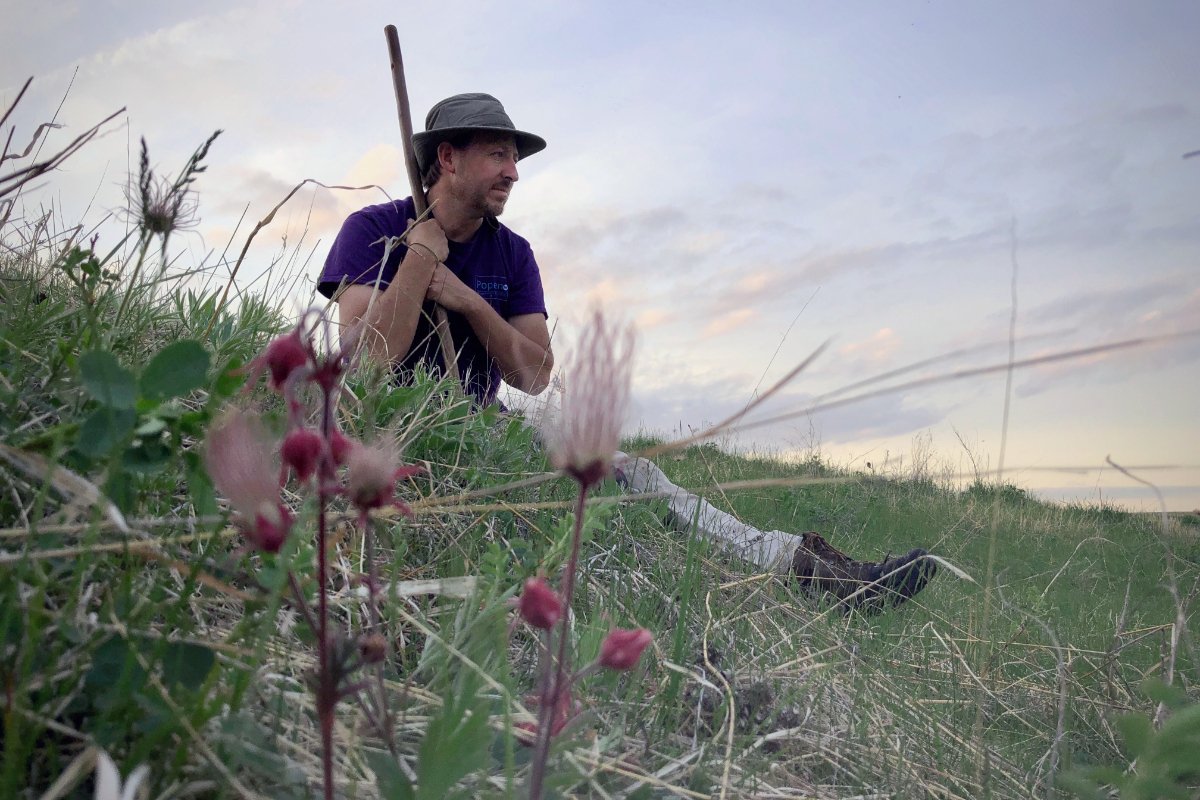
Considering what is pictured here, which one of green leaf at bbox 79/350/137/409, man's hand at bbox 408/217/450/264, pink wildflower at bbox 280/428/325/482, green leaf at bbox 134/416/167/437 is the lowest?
pink wildflower at bbox 280/428/325/482

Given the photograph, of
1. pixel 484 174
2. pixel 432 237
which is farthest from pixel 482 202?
pixel 432 237

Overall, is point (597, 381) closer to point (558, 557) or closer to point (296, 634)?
point (296, 634)

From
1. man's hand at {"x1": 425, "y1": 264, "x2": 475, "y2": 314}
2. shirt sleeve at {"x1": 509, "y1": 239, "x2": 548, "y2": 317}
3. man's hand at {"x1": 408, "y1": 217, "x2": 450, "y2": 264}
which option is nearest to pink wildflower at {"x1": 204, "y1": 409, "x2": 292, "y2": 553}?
man's hand at {"x1": 425, "y1": 264, "x2": 475, "y2": 314}

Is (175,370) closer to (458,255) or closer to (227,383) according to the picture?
(227,383)

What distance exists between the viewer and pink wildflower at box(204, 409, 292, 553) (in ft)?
2.49

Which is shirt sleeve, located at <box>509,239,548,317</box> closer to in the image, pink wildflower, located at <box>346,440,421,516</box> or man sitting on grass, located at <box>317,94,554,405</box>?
man sitting on grass, located at <box>317,94,554,405</box>

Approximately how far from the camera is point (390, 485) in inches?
29.7

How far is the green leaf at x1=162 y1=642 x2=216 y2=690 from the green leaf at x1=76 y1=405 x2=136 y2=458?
259 mm

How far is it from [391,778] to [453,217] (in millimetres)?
4636

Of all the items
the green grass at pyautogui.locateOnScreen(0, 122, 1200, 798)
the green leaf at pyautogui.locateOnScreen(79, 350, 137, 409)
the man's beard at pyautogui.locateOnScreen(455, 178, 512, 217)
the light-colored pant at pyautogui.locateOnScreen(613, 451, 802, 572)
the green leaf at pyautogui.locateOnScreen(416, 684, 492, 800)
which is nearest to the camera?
the green leaf at pyautogui.locateOnScreen(416, 684, 492, 800)

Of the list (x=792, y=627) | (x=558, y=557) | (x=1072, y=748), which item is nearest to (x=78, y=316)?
(x=558, y=557)

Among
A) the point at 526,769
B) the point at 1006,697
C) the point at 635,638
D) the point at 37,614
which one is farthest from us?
the point at 1006,697

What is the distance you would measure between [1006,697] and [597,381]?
7.52ft

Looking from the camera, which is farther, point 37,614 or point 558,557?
point 558,557
